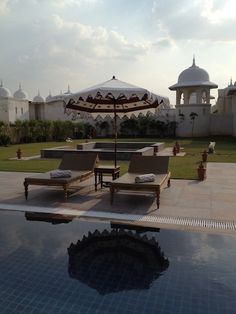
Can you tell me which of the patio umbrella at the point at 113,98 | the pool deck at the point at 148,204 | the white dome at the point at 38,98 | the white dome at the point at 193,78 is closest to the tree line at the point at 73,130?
the white dome at the point at 193,78

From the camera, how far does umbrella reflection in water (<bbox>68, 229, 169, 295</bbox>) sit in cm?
402

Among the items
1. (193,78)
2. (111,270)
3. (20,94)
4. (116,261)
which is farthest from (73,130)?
(111,270)

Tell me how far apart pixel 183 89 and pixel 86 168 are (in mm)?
32661

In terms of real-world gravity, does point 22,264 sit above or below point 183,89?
below

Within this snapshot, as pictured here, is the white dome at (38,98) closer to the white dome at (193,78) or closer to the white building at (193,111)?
the white building at (193,111)

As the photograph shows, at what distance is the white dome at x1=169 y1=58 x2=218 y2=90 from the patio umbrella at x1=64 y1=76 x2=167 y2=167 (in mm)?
29588

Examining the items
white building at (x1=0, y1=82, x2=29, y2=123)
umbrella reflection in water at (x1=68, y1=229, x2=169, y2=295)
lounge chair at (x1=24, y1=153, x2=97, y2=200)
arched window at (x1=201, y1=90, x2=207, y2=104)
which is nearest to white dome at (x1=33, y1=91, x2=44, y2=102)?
white building at (x1=0, y1=82, x2=29, y2=123)

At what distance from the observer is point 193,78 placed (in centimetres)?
3834

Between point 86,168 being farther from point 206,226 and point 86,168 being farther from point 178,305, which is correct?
point 178,305

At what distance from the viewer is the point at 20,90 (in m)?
52.8

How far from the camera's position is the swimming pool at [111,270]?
11.7 ft

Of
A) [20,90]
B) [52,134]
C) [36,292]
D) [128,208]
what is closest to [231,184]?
[128,208]

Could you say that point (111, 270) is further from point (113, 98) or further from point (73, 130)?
point (73, 130)

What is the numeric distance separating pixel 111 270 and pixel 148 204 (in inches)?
108
